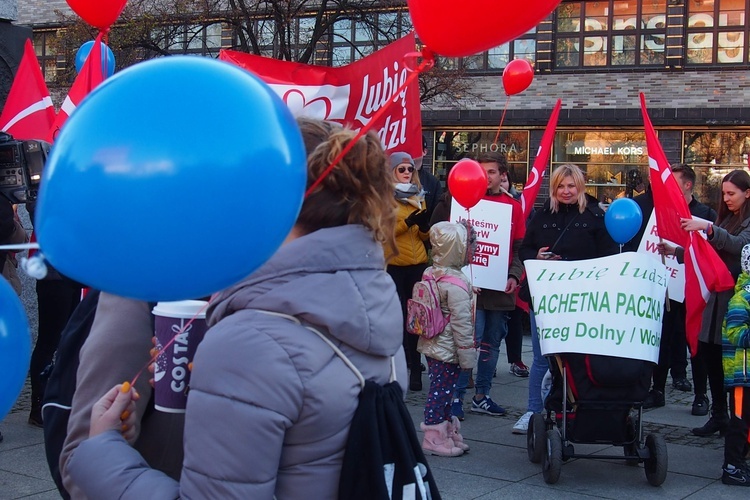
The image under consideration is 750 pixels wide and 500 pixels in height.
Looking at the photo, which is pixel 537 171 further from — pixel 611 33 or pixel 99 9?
pixel 611 33

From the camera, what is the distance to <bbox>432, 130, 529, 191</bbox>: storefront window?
2647cm

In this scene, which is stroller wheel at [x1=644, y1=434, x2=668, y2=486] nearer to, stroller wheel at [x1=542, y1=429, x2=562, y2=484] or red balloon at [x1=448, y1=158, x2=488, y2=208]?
stroller wheel at [x1=542, y1=429, x2=562, y2=484]

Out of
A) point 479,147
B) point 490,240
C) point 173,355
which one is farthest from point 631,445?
point 479,147

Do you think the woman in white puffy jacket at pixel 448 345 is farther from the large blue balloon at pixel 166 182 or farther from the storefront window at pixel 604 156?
→ the storefront window at pixel 604 156

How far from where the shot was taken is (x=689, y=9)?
24.9m

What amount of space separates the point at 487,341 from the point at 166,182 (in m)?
6.07

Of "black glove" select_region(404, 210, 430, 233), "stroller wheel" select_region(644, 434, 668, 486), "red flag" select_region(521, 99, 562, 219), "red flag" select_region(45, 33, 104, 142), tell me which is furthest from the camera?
"red flag" select_region(521, 99, 562, 219)

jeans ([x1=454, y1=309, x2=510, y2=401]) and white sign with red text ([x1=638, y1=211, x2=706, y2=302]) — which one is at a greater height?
white sign with red text ([x1=638, y1=211, x2=706, y2=302])

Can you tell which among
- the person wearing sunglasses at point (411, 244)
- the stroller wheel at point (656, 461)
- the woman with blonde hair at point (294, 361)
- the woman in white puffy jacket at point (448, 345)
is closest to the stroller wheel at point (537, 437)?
the woman in white puffy jacket at point (448, 345)

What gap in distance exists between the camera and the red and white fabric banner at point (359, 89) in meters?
A: 6.75

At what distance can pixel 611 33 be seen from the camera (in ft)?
84.9

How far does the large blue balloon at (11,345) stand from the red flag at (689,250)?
5161mm

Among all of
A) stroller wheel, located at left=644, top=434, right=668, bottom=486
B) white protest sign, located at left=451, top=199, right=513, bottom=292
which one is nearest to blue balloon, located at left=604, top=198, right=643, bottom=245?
stroller wheel, located at left=644, top=434, right=668, bottom=486

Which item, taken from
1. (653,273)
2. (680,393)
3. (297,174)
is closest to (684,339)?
(680,393)
